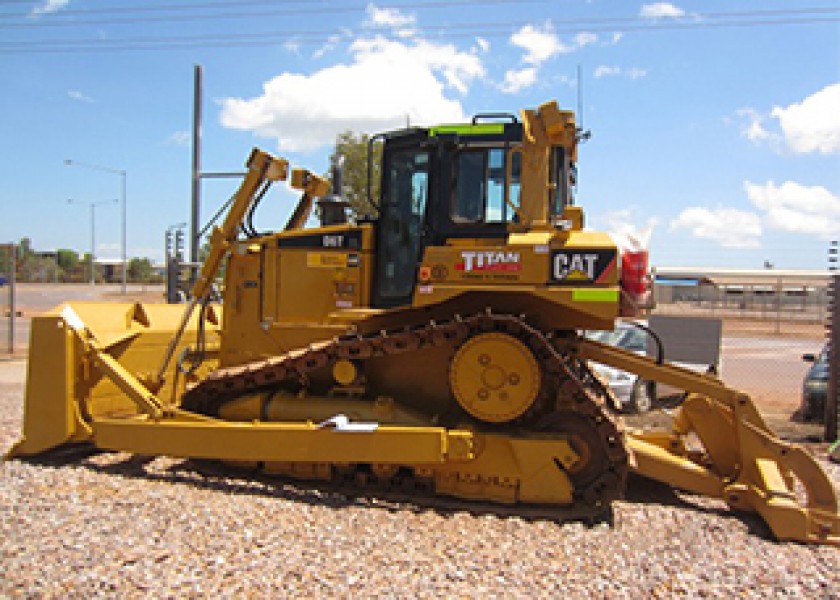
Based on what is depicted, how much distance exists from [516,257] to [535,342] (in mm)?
708

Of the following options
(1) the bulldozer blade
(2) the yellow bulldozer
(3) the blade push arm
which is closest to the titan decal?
(2) the yellow bulldozer

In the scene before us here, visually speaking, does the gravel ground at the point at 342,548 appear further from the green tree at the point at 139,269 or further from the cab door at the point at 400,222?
the green tree at the point at 139,269

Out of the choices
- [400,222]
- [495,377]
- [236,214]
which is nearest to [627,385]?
[495,377]

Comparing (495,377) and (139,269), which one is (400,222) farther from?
(139,269)

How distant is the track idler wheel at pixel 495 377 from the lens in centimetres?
546

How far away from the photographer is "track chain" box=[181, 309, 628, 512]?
5.38 metres

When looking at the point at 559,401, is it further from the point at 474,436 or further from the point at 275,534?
the point at 275,534

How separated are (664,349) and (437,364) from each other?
7.29 m

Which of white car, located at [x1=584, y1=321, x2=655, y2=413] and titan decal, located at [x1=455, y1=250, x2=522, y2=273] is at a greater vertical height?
titan decal, located at [x1=455, y1=250, x2=522, y2=273]

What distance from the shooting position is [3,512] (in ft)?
16.2

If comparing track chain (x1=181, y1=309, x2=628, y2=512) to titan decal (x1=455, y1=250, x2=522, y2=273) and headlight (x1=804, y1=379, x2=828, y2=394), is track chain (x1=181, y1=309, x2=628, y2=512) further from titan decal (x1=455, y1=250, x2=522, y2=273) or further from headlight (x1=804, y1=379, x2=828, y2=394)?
headlight (x1=804, y1=379, x2=828, y2=394)

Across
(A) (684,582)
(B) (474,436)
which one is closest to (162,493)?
(B) (474,436)

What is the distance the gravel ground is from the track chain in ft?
1.17

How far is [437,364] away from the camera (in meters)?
6.04
